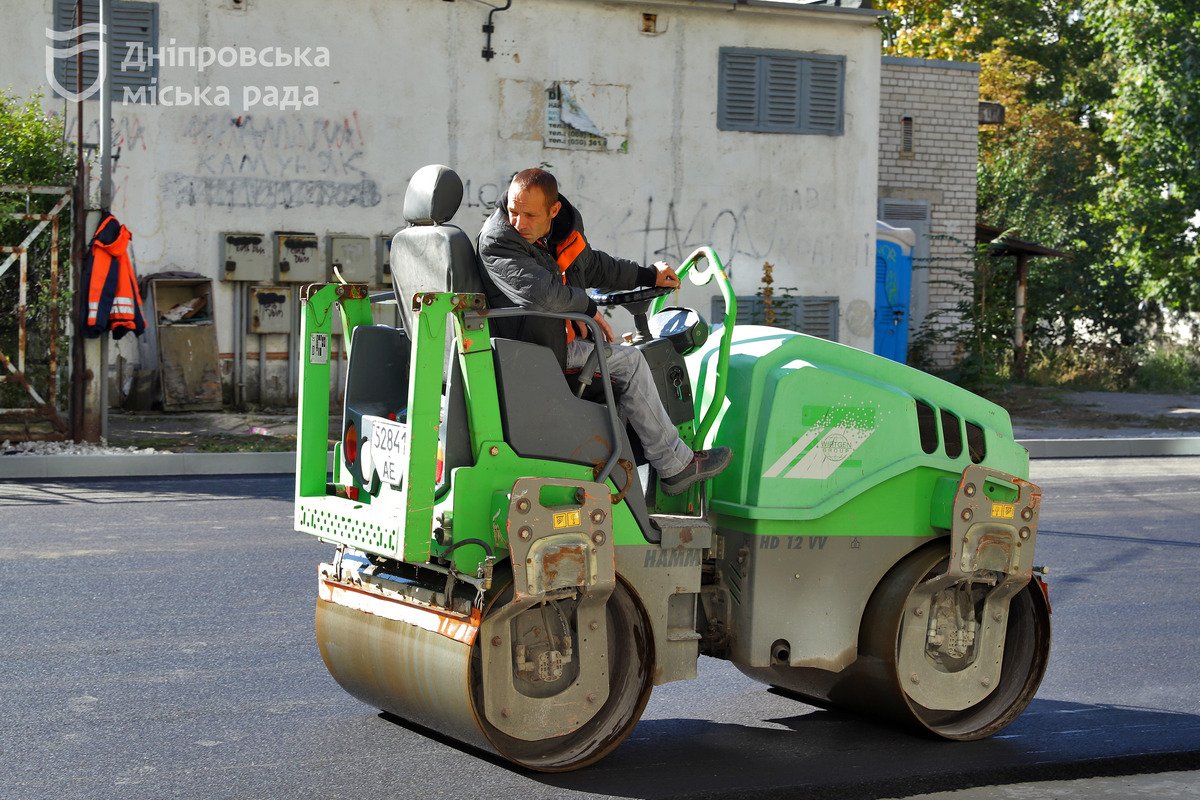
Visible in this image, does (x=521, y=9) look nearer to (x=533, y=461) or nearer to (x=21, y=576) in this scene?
(x=21, y=576)

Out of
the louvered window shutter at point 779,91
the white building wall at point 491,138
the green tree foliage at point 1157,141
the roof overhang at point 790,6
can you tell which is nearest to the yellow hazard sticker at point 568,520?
the white building wall at point 491,138

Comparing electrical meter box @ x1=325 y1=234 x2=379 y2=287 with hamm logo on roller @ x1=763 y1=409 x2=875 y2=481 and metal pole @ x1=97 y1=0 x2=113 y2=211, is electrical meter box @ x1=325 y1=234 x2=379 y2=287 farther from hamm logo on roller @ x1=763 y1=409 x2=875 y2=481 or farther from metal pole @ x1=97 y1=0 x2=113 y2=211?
hamm logo on roller @ x1=763 y1=409 x2=875 y2=481

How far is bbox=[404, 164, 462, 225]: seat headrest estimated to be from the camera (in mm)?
5148

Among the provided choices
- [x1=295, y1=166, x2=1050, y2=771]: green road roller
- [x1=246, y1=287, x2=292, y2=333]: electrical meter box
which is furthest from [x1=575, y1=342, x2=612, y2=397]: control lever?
[x1=246, y1=287, x2=292, y2=333]: electrical meter box

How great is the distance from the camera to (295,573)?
8.62m

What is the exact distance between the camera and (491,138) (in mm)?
19422

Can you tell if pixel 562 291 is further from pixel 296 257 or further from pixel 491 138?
pixel 491 138

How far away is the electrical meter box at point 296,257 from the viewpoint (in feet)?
60.2

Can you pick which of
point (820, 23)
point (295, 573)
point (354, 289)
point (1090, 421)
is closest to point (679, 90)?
point (820, 23)

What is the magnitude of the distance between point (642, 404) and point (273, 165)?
14116mm

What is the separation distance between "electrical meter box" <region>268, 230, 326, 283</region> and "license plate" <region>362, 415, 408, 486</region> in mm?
13382

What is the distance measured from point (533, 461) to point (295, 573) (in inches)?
158

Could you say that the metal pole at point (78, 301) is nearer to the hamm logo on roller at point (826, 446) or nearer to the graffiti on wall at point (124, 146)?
the graffiti on wall at point (124, 146)

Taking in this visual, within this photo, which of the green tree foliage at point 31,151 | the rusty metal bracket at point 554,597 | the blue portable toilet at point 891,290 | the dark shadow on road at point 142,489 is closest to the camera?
the rusty metal bracket at point 554,597
